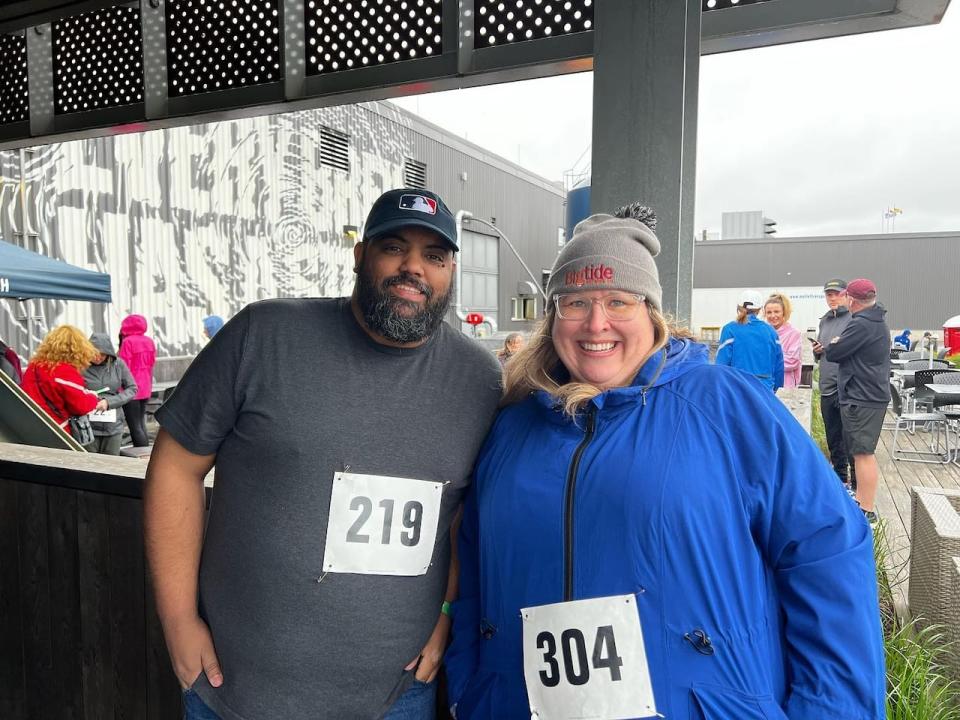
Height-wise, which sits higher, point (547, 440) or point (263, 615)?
point (547, 440)

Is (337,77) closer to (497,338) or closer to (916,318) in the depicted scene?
(497,338)

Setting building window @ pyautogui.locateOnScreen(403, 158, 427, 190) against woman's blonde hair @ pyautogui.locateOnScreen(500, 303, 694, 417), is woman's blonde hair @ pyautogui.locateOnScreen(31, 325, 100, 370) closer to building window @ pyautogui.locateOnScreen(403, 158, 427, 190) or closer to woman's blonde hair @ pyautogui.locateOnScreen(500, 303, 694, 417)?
woman's blonde hair @ pyautogui.locateOnScreen(500, 303, 694, 417)

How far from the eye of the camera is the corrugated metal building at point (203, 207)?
10.1 metres

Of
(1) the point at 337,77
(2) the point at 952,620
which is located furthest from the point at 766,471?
(2) the point at 952,620

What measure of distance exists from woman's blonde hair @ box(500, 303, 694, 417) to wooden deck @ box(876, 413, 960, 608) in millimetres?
3166

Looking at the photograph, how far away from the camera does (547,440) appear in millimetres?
1366

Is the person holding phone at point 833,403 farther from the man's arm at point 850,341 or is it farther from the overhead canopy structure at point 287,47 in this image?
the overhead canopy structure at point 287,47

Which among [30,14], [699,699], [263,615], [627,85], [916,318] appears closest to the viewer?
[699,699]

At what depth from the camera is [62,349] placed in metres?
5.42

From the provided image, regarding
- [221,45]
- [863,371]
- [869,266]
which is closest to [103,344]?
[221,45]

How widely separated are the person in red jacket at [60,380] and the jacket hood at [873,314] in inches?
251

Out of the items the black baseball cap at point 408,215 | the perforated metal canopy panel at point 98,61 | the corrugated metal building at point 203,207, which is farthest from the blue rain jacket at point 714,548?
the corrugated metal building at point 203,207

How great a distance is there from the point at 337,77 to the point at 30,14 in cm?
120

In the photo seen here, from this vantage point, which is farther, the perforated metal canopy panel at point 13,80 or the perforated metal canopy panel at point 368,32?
the perforated metal canopy panel at point 13,80
